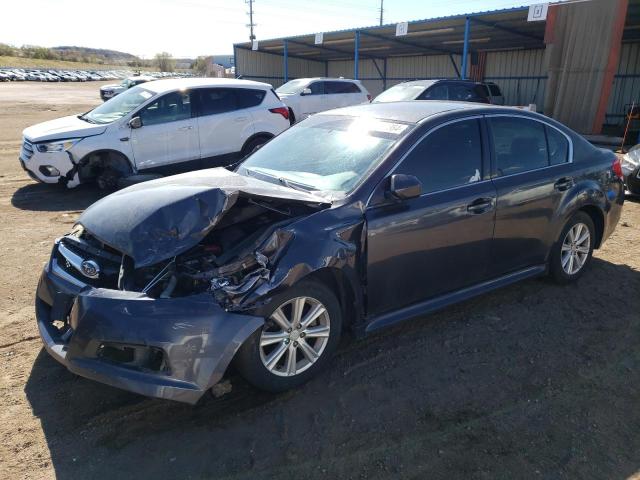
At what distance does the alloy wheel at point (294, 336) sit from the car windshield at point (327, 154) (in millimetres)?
794

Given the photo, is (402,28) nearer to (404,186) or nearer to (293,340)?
(404,186)

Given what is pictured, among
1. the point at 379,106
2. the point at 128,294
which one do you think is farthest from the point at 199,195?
the point at 379,106

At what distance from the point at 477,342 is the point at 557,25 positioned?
14.6m

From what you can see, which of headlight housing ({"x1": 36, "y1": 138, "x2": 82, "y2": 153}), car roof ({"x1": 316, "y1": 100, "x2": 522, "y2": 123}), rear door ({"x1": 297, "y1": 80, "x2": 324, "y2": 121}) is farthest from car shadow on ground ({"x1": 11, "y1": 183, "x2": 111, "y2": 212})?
rear door ({"x1": 297, "y1": 80, "x2": 324, "y2": 121})

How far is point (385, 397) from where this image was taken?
3.16m

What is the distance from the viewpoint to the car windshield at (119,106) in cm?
847

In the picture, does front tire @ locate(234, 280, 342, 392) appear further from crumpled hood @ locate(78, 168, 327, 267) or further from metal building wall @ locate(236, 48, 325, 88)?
metal building wall @ locate(236, 48, 325, 88)

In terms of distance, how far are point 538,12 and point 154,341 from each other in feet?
53.6

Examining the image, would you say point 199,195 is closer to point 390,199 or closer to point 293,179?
point 293,179

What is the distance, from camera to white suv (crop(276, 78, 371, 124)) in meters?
15.0

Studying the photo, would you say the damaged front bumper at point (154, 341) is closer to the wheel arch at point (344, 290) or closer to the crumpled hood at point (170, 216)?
the crumpled hood at point (170, 216)

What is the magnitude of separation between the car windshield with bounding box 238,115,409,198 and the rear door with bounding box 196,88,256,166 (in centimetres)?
466

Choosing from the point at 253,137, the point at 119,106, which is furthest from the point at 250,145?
the point at 119,106

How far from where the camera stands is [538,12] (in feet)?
49.5
